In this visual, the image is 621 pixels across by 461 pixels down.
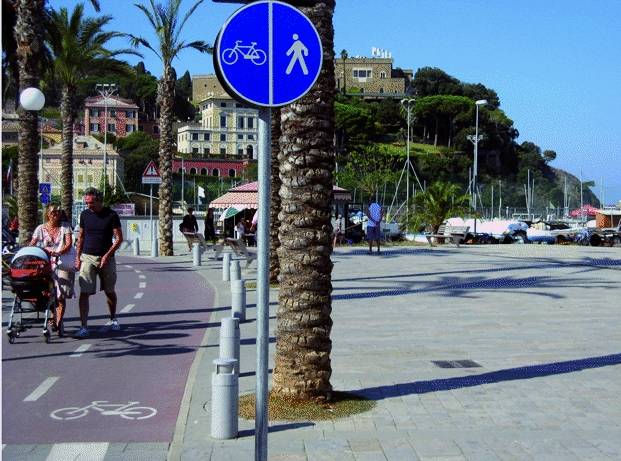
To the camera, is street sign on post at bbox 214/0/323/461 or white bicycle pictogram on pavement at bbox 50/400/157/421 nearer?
street sign on post at bbox 214/0/323/461

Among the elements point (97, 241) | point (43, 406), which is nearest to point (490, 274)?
point (97, 241)

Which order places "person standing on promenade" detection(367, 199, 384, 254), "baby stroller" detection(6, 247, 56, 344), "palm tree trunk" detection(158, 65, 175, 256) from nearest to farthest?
"baby stroller" detection(6, 247, 56, 344) < "person standing on promenade" detection(367, 199, 384, 254) < "palm tree trunk" detection(158, 65, 175, 256)

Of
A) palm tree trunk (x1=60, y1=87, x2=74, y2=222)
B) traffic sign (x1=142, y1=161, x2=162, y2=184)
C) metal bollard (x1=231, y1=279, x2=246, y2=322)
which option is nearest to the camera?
metal bollard (x1=231, y1=279, x2=246, y2=322)

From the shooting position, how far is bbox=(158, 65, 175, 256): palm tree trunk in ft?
99.8

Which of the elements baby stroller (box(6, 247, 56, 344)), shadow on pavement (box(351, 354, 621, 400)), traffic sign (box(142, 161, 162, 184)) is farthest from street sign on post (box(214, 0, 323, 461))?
traffic sign (box(142, 161, 162, 184))

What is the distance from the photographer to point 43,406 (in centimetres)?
768

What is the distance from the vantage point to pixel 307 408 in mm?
7254

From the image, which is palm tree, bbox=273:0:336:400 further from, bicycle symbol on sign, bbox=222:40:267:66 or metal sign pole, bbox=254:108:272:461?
bicycle symbol on sign, bbox=222:40:267:66

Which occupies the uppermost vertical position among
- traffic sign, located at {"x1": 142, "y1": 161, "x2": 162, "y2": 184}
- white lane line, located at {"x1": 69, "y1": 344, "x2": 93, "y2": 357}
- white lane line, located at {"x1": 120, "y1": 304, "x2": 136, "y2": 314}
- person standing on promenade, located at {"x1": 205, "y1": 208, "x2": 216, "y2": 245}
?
traffic sign, located at {"x1": 142, "y1": 161, "x2": 162, "y2": 184}

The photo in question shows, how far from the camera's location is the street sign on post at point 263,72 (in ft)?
15.5

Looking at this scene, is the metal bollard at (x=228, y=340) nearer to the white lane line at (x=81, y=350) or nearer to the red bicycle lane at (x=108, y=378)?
the red bicycle lane at (x=108, y=378)

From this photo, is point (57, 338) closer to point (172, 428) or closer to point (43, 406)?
point (43, 406)

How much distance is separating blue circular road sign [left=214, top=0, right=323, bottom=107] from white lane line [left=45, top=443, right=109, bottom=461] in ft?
9.08

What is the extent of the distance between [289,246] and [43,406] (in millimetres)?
2482
